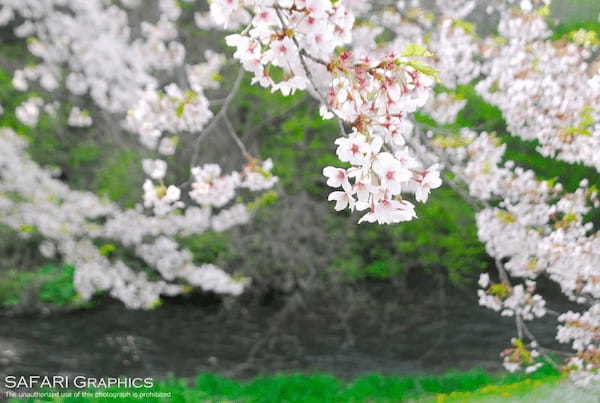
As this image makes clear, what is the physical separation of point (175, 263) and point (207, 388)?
2.02 m

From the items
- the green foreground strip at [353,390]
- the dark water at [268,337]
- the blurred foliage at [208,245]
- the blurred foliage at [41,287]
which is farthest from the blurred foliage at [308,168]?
the green foreground strip at [353,390]

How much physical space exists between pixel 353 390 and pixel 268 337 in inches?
111

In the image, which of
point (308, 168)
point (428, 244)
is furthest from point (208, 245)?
point (428, 244)

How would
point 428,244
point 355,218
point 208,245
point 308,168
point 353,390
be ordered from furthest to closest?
point 428,244
point 308,168
point 355,218
point 208,245
point 353,390

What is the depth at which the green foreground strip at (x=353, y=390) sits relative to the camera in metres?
4.49

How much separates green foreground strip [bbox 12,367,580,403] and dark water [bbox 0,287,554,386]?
1.12m

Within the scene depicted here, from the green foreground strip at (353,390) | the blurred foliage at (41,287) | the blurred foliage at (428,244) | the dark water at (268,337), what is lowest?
the green foreground strip at (353,390)

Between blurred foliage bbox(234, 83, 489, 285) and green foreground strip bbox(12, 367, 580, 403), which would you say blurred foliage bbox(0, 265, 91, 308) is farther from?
green foreground strip bbox(12, 367, 580, 403)

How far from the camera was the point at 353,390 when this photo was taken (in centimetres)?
498

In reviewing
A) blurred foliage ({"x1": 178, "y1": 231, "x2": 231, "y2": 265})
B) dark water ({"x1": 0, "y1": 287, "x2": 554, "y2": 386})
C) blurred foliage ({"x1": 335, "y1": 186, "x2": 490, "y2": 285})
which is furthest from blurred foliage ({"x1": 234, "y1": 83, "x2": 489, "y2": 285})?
blurred foliage ({"x1": 178, "y1": 231, "x2": 231, "y2": 265})

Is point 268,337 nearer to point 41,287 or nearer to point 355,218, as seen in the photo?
point 355,218

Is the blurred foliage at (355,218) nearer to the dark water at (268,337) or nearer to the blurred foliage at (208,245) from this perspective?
the dark water at (268,337)

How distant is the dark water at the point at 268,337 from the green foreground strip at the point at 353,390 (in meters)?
1.12

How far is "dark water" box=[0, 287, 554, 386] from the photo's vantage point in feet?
21.8
